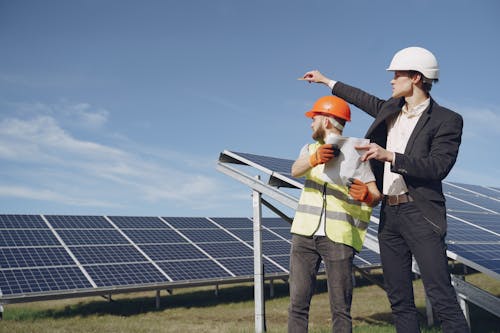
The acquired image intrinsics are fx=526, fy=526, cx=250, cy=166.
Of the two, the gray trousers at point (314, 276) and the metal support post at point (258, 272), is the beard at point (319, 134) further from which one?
the metal support post at point (258, 272)

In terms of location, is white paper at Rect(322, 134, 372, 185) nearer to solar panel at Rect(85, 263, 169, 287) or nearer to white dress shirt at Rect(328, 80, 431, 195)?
white dress shirt at Rect(328, 80, 431, 195)

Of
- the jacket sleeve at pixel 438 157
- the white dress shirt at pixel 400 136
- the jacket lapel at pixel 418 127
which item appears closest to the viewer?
the jacket sleeve at pixel 438 157

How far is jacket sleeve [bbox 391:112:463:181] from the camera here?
10.5ft

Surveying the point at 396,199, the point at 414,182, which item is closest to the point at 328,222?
the point at 396,199

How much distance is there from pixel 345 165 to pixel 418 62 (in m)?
0.86

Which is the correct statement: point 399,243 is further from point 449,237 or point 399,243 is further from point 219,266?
point 219,266

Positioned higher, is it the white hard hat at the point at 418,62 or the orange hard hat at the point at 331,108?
the white hard hat at the point at 418,62

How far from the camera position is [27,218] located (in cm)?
1247

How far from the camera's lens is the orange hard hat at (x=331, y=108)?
13.0 feet

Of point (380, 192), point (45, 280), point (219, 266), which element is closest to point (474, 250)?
point (380, 192)

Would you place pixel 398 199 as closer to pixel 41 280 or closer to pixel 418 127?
pixel 418 127

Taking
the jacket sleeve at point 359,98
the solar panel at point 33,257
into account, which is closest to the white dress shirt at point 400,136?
the jacket sleeve at point 359,98

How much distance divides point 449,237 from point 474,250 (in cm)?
43

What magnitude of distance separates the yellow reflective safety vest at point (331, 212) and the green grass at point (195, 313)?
2884mm
